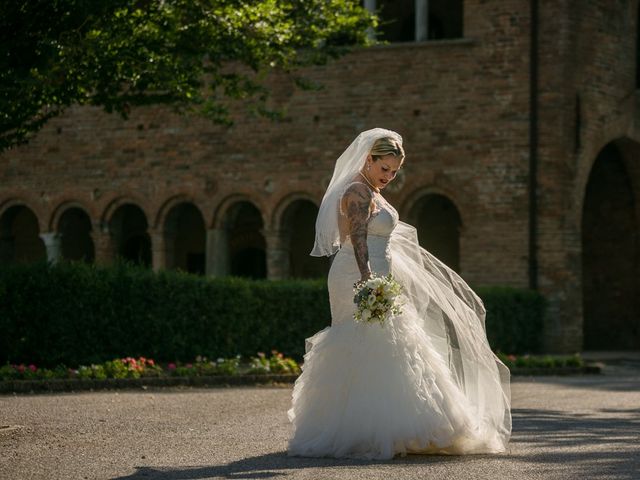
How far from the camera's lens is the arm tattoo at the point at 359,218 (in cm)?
847

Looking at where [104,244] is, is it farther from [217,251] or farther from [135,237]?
[135,237]

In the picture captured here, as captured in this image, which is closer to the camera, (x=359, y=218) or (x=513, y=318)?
(x=359, y=218)

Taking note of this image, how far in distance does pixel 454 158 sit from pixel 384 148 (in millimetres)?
15634

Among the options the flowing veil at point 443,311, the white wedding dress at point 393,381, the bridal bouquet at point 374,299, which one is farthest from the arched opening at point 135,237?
the bridal bouquet at point 374,299

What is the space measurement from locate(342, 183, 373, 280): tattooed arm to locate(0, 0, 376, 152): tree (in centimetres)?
370

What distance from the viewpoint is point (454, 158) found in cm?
2409

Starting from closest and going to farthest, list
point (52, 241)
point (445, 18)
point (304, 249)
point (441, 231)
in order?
point (52, 241) < point (445, 18) < point (441, 231) < point (304, 249)

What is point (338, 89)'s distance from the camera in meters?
25.0

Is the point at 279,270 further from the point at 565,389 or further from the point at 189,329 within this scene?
the point at 565,389

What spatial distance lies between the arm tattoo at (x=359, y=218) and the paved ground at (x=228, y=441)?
4.10ft

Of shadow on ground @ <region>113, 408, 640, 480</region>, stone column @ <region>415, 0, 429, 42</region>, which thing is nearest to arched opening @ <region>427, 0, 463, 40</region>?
stone column @ <region>415, 0, 429, 42</region>

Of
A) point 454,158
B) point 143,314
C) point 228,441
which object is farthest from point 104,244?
point 228,441

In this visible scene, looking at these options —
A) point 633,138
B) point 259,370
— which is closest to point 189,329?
point 259,370

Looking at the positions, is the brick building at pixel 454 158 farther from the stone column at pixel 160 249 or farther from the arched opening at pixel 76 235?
Answer: the arched opening at pixel 76 235
